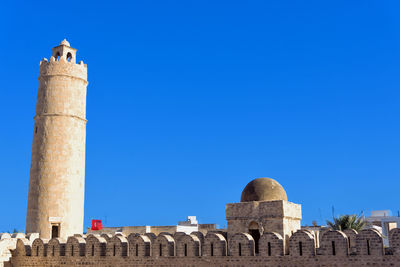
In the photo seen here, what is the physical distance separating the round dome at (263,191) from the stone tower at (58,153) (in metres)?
7.72

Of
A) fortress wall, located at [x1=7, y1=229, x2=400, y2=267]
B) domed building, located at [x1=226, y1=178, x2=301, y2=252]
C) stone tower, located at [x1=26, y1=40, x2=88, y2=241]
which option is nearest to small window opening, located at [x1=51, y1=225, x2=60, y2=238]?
stone tower, located at [x1=26, y1=40, x2=88, y2=241]

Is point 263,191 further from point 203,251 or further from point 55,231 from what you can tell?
point 55,231

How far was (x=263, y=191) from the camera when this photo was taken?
14531 mm

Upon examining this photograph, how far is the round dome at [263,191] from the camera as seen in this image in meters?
14.5

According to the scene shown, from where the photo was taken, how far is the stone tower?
722 inches

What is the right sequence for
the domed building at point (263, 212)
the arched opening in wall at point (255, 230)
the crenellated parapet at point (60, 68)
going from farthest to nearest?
the crenellated parapet at point (60, 68) → the arched opening in wall at point (255, 230) → the domed building at point (263, 212)

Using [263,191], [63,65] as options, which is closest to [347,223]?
[263,191]

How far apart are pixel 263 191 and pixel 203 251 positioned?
3.31 metres

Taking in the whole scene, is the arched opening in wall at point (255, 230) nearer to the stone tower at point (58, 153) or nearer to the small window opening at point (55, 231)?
the stone tower at point (58, 153)

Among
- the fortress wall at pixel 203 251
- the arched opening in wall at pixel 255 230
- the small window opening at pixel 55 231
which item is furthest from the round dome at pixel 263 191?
the small window opening at pixel 55 231

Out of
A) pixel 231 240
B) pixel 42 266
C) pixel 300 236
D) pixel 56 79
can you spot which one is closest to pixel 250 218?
pixel 231 240

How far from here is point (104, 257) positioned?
13703mm

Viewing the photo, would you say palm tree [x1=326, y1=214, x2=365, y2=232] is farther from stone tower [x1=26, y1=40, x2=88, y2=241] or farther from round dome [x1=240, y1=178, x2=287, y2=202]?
stone tower [x1=26, y1=40, x2=88, y2=241]

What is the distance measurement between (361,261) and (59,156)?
12780 millimetres
